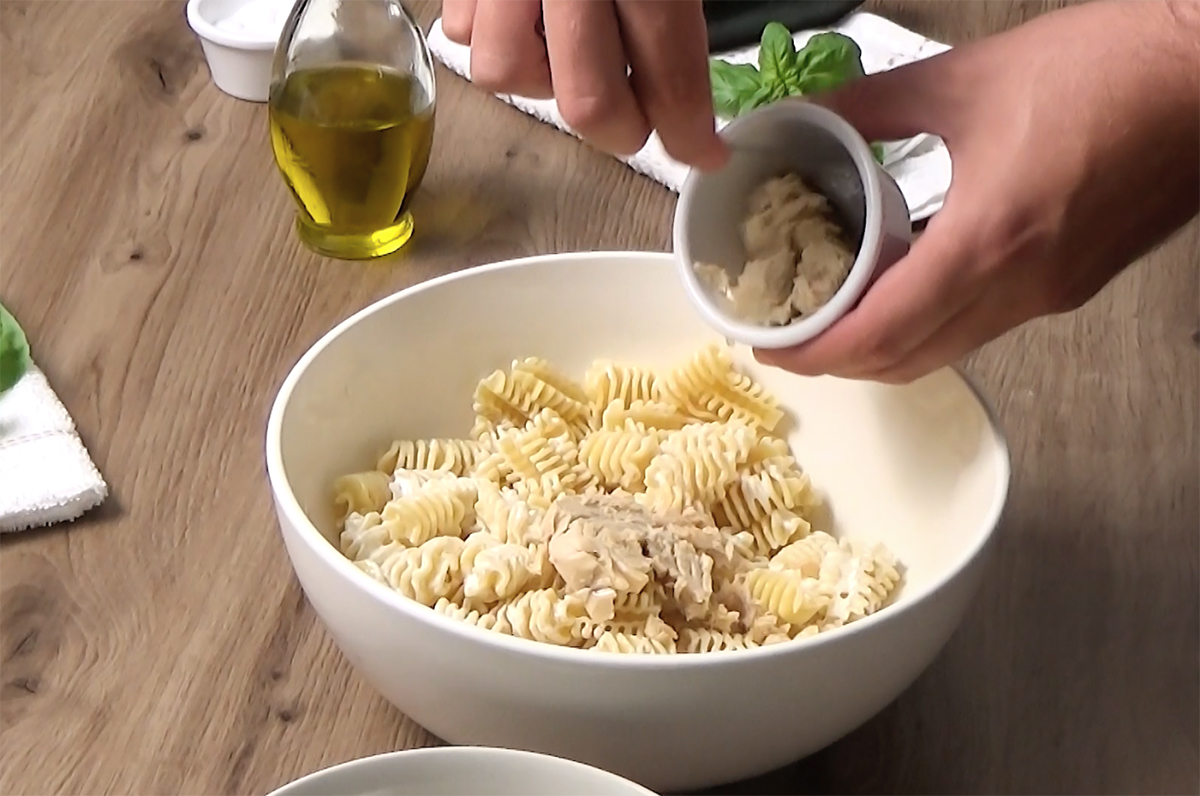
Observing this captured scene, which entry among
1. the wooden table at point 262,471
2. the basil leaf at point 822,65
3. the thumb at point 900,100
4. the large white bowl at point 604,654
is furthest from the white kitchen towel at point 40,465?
the basil leaf at point 822,65

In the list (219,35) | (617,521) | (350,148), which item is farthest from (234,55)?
(617,521)

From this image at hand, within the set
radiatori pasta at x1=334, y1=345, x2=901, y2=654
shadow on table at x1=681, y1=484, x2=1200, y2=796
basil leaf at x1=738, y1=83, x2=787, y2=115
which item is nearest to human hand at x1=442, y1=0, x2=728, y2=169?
radiatori pasta at x1=334, y1=345, x2=901, y2=654

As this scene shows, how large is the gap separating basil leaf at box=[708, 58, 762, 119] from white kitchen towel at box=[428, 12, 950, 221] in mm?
53

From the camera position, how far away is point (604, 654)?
1.58ft

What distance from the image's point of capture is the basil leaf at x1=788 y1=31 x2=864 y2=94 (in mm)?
929

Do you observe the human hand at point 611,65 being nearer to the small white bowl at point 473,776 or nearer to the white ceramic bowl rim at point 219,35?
the small white bowl at point 473,776

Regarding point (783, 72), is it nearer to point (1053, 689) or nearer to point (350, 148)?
point (350, 148)

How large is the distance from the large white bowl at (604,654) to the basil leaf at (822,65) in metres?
0.27

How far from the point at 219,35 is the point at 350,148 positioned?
0.25 m

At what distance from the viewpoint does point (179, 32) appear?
1.16 m

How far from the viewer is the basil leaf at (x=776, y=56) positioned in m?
0.94

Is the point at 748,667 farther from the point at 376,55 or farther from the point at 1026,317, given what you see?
the point at 376,55

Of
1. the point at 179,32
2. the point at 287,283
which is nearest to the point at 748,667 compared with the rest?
the point at 287,283

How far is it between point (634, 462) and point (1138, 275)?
1.54 ft
